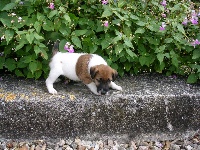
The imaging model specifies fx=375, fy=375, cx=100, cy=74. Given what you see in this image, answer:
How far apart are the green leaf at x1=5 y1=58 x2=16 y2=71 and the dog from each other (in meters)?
0.45

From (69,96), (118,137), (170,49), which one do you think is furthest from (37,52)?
(170,49)

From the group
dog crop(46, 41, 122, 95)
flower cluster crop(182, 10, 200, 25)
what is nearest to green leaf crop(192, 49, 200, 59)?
flower cluster crop(182, 10, 200, 25)

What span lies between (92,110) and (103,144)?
1.40 ft

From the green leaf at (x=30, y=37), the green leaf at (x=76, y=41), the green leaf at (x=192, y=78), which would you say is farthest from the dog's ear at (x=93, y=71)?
the green leaf at (x=192, y=78)

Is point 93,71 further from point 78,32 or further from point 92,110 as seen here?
point 78,32

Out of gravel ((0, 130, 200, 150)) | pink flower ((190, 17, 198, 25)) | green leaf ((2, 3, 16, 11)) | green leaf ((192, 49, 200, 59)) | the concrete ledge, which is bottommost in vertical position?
gravel ((0, 130, 200, 150))

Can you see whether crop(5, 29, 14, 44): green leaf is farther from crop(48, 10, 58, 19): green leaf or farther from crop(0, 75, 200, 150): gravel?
crop(0, 75, 200, 150): gravel

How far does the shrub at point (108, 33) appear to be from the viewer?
13.5ft

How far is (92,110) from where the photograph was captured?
161 inches

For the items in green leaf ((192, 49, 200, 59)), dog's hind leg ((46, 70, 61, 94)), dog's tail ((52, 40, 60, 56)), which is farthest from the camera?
green leaf ((192, 49, 200, 59))

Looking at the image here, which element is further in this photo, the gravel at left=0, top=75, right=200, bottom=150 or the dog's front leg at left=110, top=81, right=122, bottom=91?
the dog's front leg at left=110, top=81, right=122, bottom=91

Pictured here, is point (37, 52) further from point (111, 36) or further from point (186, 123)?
point (186, 123)

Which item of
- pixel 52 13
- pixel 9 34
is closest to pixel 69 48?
pixel 52 13

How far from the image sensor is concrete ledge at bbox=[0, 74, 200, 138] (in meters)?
4.02
